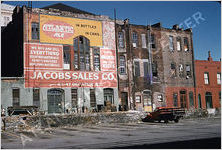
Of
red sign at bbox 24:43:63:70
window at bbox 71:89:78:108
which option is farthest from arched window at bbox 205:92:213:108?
red sign at bbox 24:43:63:70

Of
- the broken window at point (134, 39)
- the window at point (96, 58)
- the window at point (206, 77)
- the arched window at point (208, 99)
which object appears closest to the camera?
the window at point (96, 58)

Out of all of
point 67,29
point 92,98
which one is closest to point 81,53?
point 67,29

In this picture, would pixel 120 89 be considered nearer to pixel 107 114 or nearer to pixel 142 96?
pixel 142 96

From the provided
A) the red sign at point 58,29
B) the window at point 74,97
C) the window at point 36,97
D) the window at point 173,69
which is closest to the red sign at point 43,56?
the red sign at point 58,29

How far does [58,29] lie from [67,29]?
0.97 m

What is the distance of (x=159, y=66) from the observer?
3384 cm

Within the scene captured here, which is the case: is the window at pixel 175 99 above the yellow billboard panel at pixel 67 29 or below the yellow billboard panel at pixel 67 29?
below

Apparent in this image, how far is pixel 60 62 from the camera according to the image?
2800 centimetres

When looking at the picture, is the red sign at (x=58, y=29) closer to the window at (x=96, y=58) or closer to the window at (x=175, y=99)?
the window at (x=96, y=58)

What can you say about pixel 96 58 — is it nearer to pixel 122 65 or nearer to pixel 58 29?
pixel 122 65

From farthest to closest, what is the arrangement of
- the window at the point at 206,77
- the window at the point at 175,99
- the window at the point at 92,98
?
the window at the point at 206,77, the window at the point at 175,99, the window at the point at 92,98

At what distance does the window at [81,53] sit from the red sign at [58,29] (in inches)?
44.4

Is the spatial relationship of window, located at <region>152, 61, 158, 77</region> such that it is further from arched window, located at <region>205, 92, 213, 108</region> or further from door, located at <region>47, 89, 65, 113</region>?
door, located at <region>47, 89, 65, 113</region>

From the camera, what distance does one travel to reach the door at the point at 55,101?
27156mm
